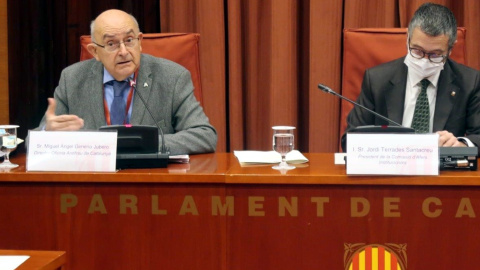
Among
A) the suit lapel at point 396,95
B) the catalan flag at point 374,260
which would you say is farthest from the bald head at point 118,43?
the catalan flag at point 374,260

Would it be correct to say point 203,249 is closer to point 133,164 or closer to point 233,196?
point 233,196

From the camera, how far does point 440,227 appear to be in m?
1.80

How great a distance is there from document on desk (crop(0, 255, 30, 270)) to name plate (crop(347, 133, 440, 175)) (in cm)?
93

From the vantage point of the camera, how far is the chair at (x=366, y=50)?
262 centimetres

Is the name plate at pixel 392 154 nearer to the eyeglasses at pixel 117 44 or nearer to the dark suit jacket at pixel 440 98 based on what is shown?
the dark suit jacket at pixel 440 98

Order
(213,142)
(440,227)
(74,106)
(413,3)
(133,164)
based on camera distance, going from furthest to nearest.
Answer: (413,3), (74,106), (213,142), (133,164), (440,227)

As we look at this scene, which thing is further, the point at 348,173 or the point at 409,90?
the point at 409,90

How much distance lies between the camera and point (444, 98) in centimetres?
242

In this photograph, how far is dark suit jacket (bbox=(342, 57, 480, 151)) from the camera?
2414mm

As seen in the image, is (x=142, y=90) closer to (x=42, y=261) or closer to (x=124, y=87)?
(x=124, y=87)

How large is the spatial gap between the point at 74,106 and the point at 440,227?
139 cm

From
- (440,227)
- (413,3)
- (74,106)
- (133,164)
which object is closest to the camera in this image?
(440,227)

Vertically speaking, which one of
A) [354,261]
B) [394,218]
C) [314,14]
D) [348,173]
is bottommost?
[354,261]

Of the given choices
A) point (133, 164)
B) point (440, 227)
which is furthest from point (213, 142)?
point (440, 227)
